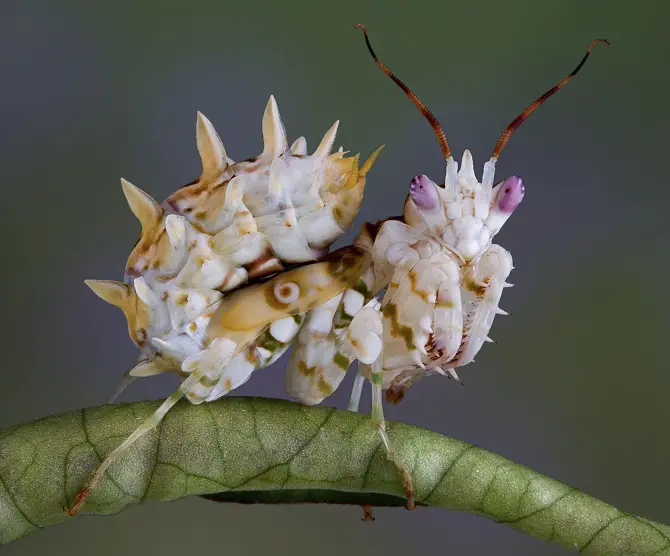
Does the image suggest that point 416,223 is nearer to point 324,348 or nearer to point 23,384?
point 324,348

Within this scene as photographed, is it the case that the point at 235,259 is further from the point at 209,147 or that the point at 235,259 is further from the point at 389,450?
the point at 389,450

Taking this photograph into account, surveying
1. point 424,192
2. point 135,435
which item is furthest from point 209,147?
point 135,435

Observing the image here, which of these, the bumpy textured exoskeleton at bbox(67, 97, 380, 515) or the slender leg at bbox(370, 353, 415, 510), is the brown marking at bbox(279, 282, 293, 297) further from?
the slender leg at bbox(370, 353, 415, 510)

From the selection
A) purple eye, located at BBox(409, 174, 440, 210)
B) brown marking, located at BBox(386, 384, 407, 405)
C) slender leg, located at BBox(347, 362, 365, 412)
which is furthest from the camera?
slender leg, located at BBox(347, 362, 365, 412)

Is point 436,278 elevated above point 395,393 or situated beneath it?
elevated above

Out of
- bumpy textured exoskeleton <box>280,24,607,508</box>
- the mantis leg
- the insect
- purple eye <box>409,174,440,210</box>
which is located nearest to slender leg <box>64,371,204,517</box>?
the mantis leg

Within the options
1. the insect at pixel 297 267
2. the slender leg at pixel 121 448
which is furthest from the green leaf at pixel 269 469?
the insect at pixel 297 267

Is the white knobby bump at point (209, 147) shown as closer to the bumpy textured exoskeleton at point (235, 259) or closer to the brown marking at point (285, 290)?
the bumpy textured exoskeleton at point (235, 259)
